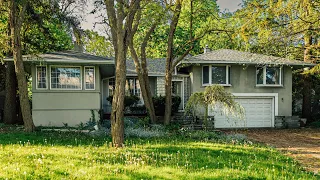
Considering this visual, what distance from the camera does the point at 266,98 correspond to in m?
18.2

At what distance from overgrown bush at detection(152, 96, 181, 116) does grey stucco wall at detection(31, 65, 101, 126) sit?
4531 millimetres

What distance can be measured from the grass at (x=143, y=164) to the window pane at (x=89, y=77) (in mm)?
7054

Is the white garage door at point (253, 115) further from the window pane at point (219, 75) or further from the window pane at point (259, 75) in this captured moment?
the window pane at point (219, 75)

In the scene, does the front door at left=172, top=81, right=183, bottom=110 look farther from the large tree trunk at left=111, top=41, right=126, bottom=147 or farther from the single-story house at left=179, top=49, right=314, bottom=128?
the large tree trunk at left=111, top=41, right=126, bottom=147

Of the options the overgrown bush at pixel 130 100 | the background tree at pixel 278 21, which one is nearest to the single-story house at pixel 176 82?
the overgrown bush at pixel 130 100

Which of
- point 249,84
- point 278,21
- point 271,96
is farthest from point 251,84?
point 278,21

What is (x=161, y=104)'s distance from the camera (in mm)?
18531

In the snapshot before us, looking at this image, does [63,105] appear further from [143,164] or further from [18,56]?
[143,164]

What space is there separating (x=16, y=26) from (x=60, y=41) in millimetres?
12506

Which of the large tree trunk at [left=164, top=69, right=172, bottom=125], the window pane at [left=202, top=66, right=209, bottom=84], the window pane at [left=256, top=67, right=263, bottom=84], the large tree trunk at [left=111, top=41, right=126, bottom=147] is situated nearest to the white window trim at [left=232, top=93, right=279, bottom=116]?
the window pane at [left=256, top=67, right=263, bottom=84]

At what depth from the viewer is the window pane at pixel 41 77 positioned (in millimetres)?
14938

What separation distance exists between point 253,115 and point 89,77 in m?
10.6

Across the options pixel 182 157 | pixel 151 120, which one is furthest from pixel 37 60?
pixel 182 157

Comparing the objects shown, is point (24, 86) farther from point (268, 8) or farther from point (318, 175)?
point (318, 175)
